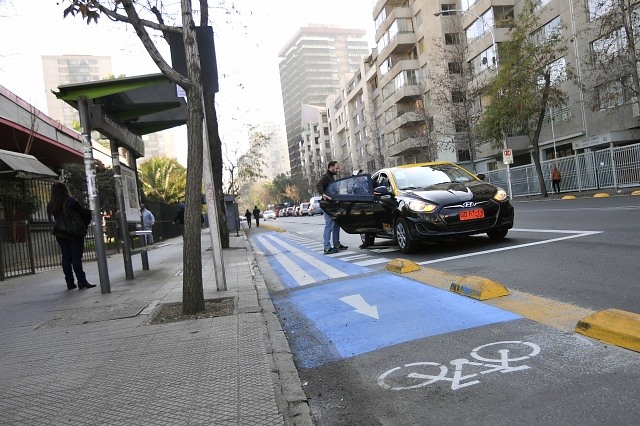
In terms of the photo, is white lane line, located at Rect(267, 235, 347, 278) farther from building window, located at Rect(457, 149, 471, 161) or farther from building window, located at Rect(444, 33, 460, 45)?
building window, located at Rect(457, 149, 471, 161)

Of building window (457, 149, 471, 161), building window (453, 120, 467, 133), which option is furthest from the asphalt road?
building window (457, 149, 471, 161)

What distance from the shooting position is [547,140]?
34.0m

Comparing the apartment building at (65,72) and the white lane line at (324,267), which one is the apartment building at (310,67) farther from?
the white lane line at (324,267)

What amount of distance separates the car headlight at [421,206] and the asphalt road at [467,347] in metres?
0.94

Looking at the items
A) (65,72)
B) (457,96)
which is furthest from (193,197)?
(65,72)

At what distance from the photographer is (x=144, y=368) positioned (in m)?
3.69

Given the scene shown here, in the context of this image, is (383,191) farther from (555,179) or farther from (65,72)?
(65,72)

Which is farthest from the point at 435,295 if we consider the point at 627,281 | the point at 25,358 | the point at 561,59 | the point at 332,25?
the point at 332,25

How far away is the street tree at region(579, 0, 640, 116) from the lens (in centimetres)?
2108

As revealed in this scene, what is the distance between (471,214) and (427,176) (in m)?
1.62

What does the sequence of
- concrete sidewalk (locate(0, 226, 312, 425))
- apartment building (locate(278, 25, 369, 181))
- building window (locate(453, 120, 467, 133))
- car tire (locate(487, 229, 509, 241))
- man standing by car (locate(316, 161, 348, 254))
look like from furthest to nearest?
apartment building (locate(278, 25, 369, 181)) < building window (locate(453, 120, 467, 133)) < man standing by car (locate(316, 161, 348, 254)) < car tire (locate(487, 229, 509, 241)) < concrete sidewalk (locate(0, 226, 312, 425))

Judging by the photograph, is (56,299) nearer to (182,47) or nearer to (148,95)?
(148,95)

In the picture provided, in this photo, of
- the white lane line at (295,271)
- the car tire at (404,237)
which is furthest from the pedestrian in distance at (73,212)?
the car tire at (404,237)

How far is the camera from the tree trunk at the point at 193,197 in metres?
Result: 5.53
